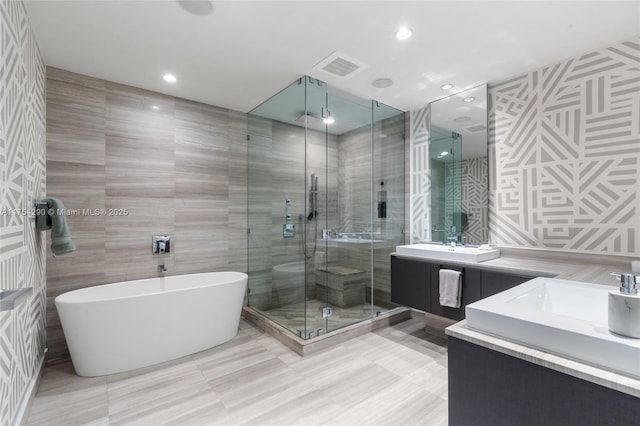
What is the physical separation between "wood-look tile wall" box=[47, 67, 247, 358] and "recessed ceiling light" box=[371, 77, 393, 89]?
1779mm

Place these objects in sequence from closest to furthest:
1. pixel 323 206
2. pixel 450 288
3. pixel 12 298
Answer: pixel 12 298 < pixel 450 288 < pixel 323 206

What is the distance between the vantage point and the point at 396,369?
240 centimetres

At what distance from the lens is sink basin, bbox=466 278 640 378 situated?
2.56 ft

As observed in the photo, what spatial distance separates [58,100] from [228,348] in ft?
9.06

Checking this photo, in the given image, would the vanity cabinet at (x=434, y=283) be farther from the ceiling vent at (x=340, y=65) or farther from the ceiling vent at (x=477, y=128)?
the ceiling vent at (x=340, y=65)

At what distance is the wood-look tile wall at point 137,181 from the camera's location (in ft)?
8.65

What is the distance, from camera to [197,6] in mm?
1811

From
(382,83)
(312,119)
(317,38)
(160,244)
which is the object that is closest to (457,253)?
(382,83)

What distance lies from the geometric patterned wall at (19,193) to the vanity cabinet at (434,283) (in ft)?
9.52

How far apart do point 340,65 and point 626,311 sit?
2.40 meters

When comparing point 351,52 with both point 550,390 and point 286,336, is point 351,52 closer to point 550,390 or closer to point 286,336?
point 550,390

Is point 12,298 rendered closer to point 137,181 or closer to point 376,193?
point 137,181

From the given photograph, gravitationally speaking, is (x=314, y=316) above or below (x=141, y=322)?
below

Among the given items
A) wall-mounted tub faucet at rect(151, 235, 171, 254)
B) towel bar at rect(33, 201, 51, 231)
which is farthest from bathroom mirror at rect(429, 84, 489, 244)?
towel bar at rect(33, 201, 51, 231)
